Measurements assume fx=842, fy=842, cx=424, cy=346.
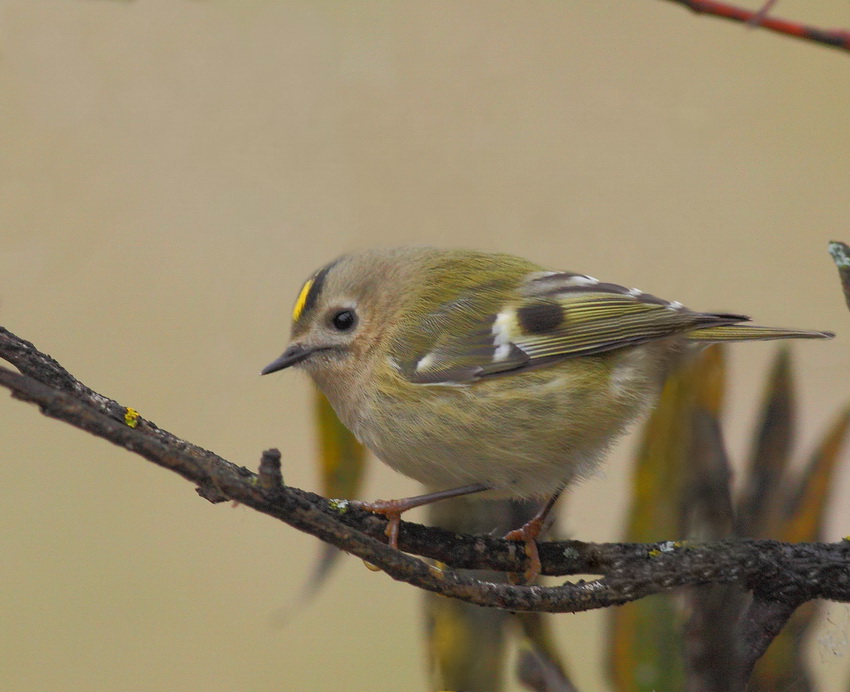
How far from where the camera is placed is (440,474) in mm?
947

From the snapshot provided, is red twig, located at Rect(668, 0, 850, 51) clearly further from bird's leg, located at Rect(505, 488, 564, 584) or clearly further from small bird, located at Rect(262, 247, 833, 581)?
bird's leg, located at Rect(505, 488, 564, 584)

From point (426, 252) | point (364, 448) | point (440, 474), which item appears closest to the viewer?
point (440, 474)

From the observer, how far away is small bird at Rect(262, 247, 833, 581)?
93cm

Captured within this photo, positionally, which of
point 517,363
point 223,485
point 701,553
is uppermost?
point 517,363

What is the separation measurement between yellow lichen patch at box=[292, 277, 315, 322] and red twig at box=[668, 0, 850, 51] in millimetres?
633

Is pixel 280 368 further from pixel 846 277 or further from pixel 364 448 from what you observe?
pixel 846 277

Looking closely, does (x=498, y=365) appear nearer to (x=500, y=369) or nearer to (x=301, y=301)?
(x=500, y=369)

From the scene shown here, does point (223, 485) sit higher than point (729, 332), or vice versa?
point (729, 332)

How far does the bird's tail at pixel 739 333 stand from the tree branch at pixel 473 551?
0.24 meters

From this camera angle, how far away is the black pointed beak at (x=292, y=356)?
103cm

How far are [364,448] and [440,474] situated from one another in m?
0.17

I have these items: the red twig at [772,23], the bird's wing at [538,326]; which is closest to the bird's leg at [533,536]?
the bird's wing at [538,326]

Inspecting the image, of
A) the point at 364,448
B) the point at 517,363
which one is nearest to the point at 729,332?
the point at 517,363

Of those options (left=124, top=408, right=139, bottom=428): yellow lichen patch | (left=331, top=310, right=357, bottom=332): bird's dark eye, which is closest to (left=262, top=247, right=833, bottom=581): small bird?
(left=331, top=310, right=357, bottom=332): bird's dark eye
